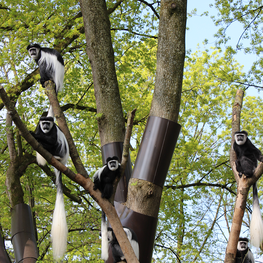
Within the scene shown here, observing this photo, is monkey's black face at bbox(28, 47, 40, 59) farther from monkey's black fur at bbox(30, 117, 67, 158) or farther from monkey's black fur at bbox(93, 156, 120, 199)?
monkey's black fur at bbox(93, 156, 120, 199)

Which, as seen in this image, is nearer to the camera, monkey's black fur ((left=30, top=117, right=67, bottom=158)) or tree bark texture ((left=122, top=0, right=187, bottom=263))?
tree bark texture ((left=122, top=0, right=187, bottom=263))

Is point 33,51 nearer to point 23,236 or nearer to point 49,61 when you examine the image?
point 49,61

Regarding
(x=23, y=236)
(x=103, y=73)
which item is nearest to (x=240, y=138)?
(x=103, y=73)

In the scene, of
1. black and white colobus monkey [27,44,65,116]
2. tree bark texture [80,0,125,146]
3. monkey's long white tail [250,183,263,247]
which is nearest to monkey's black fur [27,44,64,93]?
black and white colobus monkey [27,44,65,116]

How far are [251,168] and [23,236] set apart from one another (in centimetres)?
307

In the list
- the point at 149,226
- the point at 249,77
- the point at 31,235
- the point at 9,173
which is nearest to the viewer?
the point at 149,226

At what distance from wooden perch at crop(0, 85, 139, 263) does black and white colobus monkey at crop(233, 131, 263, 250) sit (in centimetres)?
124

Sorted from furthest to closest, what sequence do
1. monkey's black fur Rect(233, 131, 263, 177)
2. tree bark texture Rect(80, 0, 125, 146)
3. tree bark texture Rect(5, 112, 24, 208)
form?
tree bark texture Rect(5, 112, 24, 208) → monkey's black fur Rect(233, 131, 263, 177) → tree bark texture Rect(80, 0, 125, 146)

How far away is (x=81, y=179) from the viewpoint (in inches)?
78.2

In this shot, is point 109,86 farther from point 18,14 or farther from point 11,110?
point 18,14

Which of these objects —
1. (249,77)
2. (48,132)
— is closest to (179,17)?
(48,132)

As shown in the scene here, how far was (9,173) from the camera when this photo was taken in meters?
4.82

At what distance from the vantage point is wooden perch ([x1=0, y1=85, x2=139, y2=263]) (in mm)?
1813

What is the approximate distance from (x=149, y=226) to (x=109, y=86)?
4.79 feet
